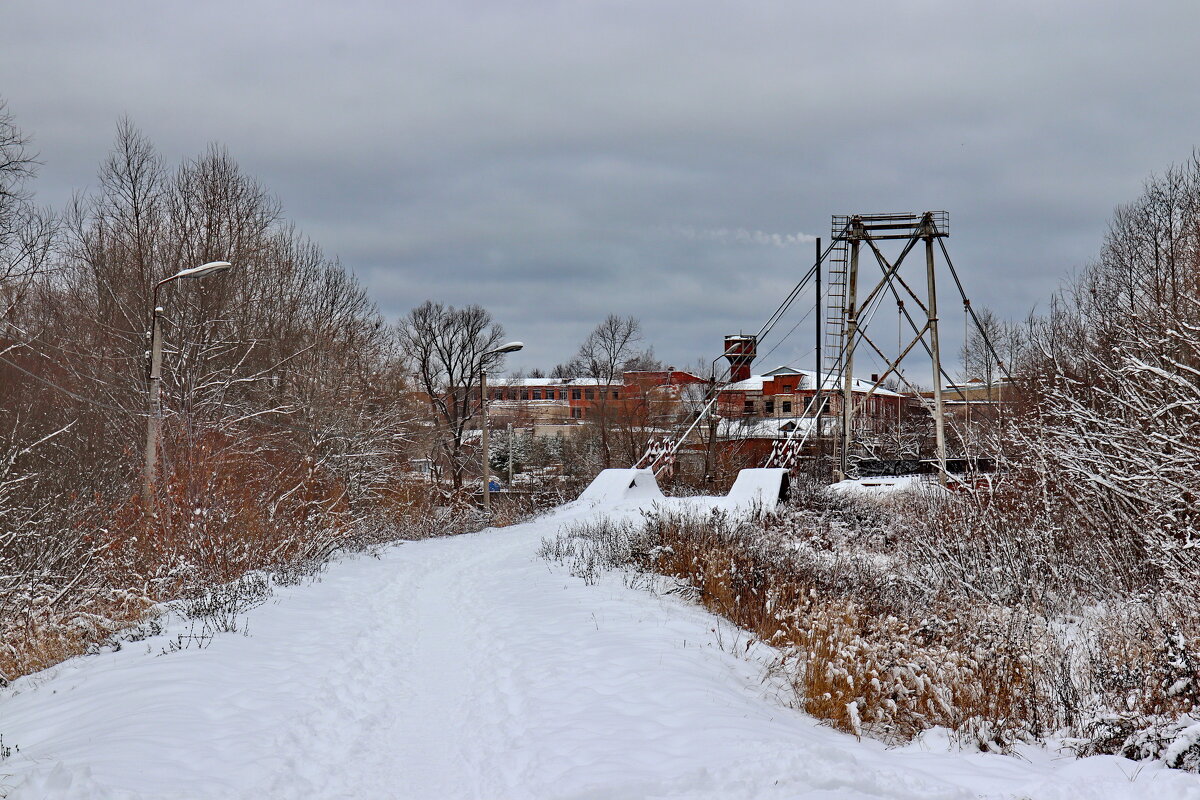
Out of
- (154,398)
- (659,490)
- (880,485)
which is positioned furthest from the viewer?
(659,490)

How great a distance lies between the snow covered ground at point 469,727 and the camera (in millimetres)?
4766

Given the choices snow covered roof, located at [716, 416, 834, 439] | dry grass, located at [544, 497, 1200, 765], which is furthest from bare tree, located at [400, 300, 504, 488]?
dry grass, located at [544, 497, 1200, 765]

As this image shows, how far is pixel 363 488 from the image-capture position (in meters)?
23.9

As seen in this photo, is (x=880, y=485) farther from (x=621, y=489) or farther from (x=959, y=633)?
(x=959, y=633)

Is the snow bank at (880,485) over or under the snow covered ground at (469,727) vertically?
over

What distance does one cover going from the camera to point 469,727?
6469 mm

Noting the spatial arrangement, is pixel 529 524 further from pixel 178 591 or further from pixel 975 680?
pixel 975 680

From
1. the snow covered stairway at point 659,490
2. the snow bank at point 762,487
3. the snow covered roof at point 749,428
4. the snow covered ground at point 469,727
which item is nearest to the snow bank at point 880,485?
the snow bank at point 762,487

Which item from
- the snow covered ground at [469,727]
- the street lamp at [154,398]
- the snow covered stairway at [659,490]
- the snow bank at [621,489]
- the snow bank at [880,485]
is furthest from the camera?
the snow bank at [621,489]

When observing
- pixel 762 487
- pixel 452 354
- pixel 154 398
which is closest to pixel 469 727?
pixel 154 398

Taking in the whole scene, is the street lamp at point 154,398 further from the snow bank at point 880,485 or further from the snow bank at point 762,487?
the snow bank at point 880,485

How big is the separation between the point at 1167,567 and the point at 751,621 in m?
4.00

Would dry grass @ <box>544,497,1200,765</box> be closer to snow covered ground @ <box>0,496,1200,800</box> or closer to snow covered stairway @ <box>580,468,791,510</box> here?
snow covered ground @ <box>0,496,1200,800</box>

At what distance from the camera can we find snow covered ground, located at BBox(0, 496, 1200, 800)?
4766mm
